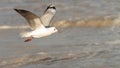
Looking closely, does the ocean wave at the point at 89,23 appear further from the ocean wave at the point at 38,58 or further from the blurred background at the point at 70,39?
the ocean wave at the point at 38,58

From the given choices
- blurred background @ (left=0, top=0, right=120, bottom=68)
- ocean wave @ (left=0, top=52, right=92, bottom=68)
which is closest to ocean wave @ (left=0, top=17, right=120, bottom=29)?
blurred background @ (left=0, top=0, right=120, bottom=68)

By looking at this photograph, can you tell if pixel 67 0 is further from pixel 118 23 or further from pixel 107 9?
pixel 118 23

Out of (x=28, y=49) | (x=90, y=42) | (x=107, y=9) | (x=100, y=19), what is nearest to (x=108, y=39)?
(x=90, y=42)

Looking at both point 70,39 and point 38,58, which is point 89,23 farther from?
point 38,58

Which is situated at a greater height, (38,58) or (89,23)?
(38,58)

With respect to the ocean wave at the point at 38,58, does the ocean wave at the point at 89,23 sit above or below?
below

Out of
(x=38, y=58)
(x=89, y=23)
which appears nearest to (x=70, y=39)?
(x=38, y=58)

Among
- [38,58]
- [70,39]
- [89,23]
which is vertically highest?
[38,58]

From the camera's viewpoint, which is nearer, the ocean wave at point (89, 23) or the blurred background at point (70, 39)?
the blurred background at point (70, 39)

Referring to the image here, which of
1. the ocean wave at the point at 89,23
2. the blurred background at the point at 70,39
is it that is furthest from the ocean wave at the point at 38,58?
the ocean wave at the point at 89,23

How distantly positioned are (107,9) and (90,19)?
168cm

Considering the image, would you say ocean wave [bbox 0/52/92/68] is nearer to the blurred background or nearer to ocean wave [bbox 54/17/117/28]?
the blurred background

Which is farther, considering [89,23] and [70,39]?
[89,23]

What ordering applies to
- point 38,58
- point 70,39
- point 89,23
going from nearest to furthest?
point 38,58 < point 70,39 < point 89,23
